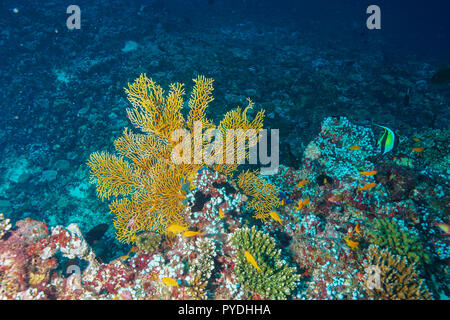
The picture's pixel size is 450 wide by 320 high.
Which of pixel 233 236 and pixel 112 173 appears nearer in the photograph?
pixel 233 236

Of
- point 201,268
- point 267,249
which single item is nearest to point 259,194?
point 267,249

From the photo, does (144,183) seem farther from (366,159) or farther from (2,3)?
(2,3)

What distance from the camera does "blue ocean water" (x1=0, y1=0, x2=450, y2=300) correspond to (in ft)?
23.4

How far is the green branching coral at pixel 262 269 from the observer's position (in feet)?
10.9

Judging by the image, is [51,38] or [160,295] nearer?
[160,295]

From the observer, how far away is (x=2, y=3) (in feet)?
45.0

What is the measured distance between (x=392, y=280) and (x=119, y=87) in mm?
10848

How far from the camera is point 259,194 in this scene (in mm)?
4828

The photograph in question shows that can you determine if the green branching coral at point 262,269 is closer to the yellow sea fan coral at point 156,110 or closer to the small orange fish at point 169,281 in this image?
the small orange fish at point 169,281

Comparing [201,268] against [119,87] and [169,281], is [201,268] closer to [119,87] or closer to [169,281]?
[169,281]

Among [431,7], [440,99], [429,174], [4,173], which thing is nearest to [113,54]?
[4,173]

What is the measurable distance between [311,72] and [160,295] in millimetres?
12044

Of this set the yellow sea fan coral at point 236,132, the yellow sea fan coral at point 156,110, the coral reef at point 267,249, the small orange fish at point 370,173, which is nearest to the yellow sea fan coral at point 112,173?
the coral reef at point 267,249

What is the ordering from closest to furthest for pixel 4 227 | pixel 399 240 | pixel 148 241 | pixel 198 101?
pixel 4 227, pixel 399 240, pixel 148 241, pixel 198 101
